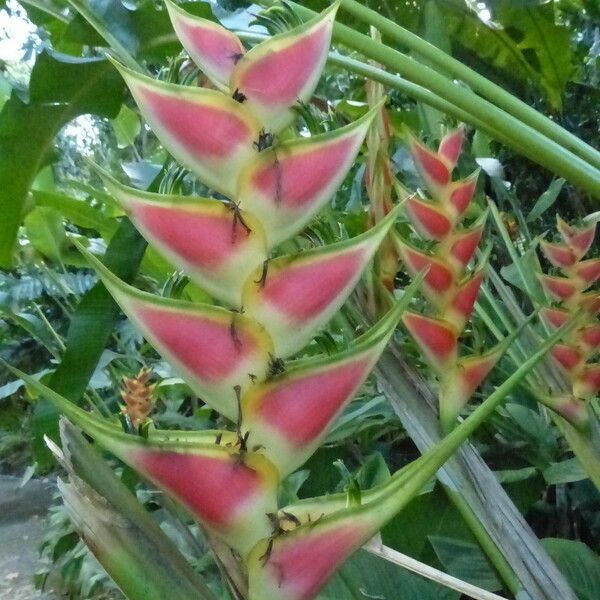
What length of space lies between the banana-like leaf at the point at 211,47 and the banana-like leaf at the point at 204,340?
9cm

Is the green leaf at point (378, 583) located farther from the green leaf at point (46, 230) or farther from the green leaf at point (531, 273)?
the green leaf at point (46, 230)

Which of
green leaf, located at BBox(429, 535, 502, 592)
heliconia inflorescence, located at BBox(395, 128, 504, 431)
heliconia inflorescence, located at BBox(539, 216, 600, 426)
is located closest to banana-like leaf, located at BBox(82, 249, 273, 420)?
heliconia inflorescence, located at BBox(395, 128, 504, 431)

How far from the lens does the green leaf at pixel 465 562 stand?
59 cm

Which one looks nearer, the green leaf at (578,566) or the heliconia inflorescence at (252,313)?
the heliconia inflorescence at (252,313)

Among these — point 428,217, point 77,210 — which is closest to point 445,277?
point 428,217

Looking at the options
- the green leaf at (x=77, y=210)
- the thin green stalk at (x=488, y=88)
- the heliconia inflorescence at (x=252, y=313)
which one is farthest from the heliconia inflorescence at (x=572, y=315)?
the green leaf at (x=77, y=210)

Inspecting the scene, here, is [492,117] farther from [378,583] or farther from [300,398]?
[378,583]

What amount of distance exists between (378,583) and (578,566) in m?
0.17

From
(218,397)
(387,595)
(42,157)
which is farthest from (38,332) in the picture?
(218,397)

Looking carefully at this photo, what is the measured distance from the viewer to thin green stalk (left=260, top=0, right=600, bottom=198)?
38 cm

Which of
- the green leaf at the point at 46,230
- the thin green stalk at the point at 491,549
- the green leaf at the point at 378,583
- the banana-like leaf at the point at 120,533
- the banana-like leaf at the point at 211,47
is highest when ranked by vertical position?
the banana-like leaf at the point at 211,47

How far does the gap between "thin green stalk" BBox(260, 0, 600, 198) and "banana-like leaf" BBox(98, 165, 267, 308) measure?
0.62 feet

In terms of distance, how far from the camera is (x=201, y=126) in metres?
0.25

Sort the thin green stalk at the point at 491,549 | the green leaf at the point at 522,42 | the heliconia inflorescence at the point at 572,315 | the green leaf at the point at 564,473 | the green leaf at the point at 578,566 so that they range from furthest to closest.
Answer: the green leaf at the point at 522,42, the green leaf at the point at 564,473, the green leaf at the point at 578,566, the heliconia inflorescence at the point at 572,315, the thin green stalk at the point at 491,549
